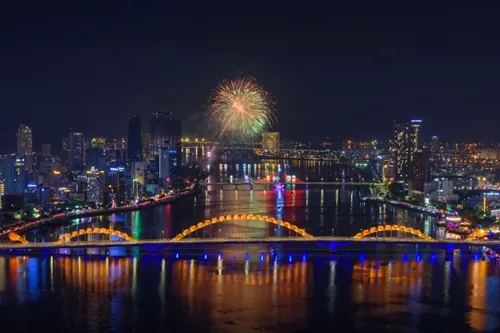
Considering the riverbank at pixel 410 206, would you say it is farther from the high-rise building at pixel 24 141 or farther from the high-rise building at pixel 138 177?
the high-rise building at pixel 24 141

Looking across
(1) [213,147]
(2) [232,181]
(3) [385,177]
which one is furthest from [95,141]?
(3) [385,177]

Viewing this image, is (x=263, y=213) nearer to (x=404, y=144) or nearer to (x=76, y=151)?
(x=404, y=144)

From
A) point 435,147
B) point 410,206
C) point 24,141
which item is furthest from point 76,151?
point 435,147

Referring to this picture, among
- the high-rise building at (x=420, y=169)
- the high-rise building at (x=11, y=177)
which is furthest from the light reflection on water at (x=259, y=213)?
the high-rise building at (x=11, y=177)

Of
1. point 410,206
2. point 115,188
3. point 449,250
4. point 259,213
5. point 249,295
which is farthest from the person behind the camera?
point 115,188

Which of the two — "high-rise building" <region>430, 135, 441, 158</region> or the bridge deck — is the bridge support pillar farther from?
"high-rise building" <region>430, 135, 441, 158</region>

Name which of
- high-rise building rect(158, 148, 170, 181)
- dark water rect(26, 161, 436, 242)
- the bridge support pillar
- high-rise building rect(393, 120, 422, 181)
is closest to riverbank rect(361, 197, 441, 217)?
dark water rect(26, 161, 436, 242)
